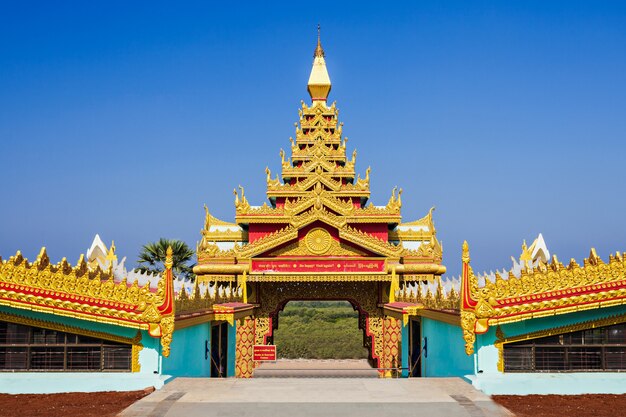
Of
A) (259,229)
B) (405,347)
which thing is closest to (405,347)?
(405,347)

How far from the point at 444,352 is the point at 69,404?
8881mm

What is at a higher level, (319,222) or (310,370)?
(319,222)

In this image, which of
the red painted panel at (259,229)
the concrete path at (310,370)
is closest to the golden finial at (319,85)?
the red painted panel at (259,229)

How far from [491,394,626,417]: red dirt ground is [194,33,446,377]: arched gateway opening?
1105 centimetres

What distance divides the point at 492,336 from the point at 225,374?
43.0 feet

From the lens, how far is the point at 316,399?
13.4m

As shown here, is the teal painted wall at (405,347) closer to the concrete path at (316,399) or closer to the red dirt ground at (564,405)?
the concrete path at (316,399)

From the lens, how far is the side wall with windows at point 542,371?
14578 mm

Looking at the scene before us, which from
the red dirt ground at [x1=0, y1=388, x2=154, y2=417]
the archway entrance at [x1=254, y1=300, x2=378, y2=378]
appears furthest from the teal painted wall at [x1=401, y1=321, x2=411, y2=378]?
the red dirt ground at [x1=0, y1=388, x2=154, y2=417]

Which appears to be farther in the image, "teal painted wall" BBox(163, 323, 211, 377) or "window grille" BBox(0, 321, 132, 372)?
"teal painted wall" BBox(163, 323, 211, 377)

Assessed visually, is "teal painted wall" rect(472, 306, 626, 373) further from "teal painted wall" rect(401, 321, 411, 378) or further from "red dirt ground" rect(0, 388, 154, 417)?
"teal painted wall" rect(401, 321, 411, 378)

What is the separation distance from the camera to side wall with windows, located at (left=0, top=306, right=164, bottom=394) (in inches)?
600

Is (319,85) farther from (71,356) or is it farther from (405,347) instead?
Answer: (71,356)

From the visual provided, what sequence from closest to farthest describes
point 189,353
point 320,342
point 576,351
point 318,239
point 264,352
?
point 576,351 → point 189,353 → point 264,352 → point 318,239 → point 320,342
